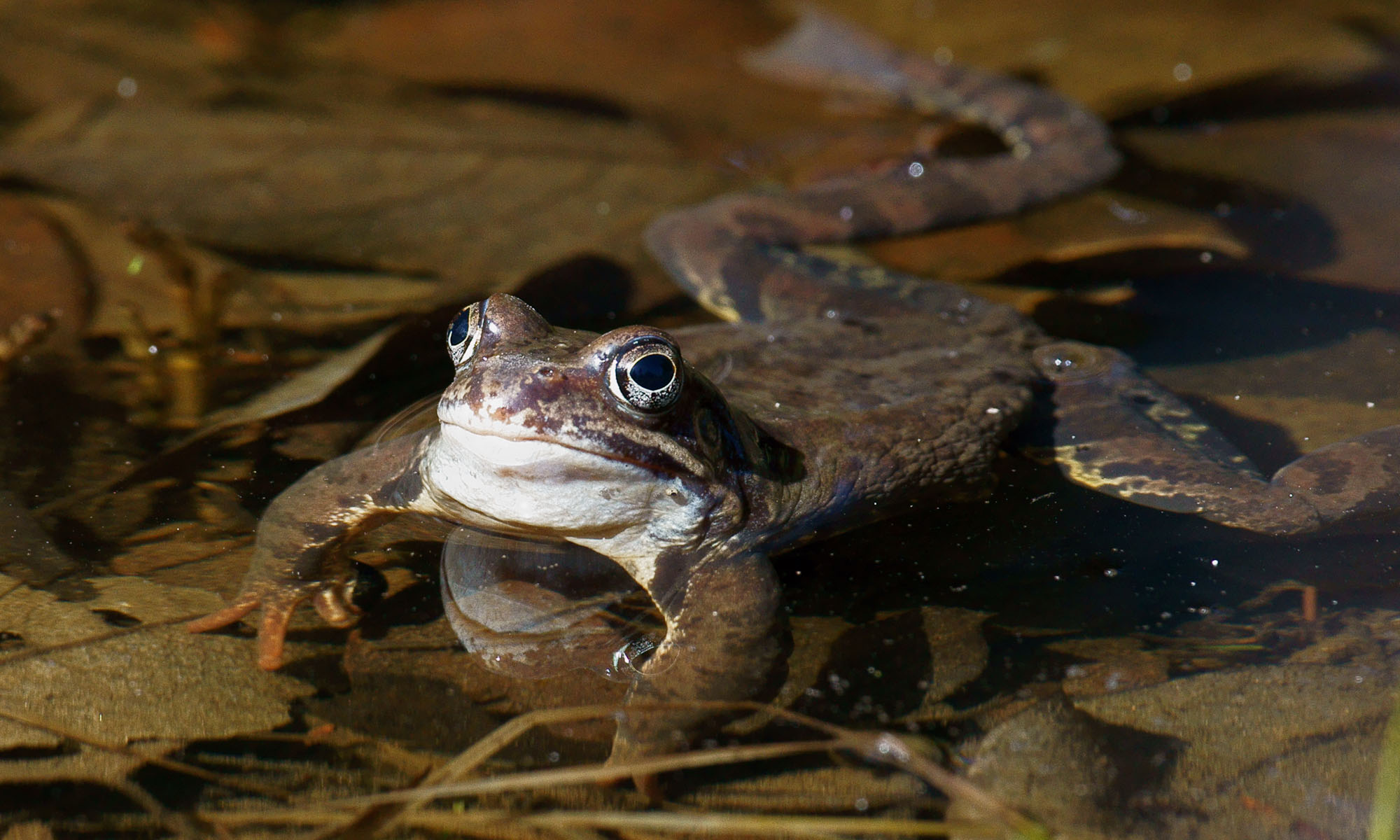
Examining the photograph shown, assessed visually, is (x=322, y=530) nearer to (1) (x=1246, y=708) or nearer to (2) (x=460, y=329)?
(2) (x=460, y=329)

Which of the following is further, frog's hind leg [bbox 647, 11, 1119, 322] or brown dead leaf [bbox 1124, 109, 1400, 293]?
brown dead leaf [bbox 1124, 109, 1400, 293]

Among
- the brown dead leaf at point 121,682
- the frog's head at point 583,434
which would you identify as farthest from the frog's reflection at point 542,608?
the brown dead leaf at point 121,682

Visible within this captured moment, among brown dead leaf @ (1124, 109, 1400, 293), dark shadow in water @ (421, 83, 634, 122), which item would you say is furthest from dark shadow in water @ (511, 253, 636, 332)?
brown dead leaf @ (1124, 109, 1400, 293)

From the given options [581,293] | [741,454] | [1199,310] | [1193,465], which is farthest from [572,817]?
[1199,310]

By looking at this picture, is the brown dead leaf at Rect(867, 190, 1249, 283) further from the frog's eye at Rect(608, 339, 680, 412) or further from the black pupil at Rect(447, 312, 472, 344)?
the black pupil at Rect(447, 312, 472, 344)

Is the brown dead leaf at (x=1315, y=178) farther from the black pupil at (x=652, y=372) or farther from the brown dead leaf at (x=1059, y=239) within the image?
the black pupil at (x=652, y=372)

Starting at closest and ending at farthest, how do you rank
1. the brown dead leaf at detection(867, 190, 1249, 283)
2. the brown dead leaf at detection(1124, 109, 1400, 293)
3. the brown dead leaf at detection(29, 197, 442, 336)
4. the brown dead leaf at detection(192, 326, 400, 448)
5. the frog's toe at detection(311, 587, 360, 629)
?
the frog's toe at detection(311, 587, 360, 629)
the brown dead leaf at detection(192, 326, 400, 448)
the brown dead leaf at detection(29, 197, 442, 336)
the brown dead leaf at detection(1124, 109, 1400, 293)
the brown dead leaf at detection(867, 190, 1249, 283)
